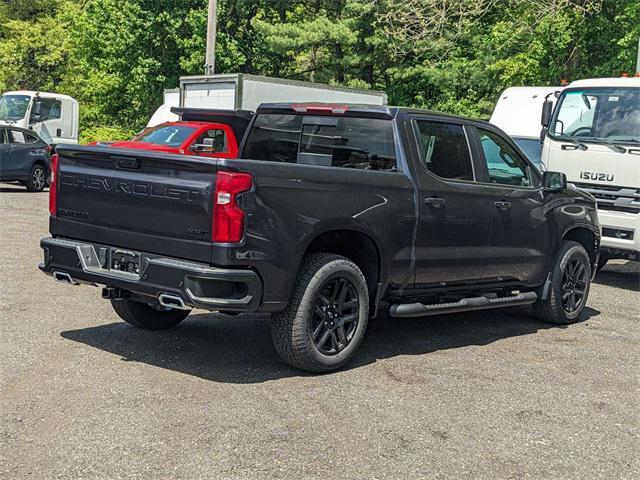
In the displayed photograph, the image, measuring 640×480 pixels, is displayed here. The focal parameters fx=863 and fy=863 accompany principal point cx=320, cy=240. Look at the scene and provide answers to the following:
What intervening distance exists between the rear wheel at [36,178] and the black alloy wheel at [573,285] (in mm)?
15598

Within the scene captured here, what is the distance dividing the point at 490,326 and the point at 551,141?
4.59 m

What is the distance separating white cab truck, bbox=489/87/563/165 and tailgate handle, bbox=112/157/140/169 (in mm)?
10017

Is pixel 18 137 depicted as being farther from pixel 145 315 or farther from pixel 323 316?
pixel 323 316

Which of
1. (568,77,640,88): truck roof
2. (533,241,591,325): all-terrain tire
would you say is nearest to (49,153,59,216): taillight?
(533,241,591,325): all-terrain tire

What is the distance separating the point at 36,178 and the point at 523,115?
39.3 ft

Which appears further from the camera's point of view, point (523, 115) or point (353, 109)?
point (523, 115)

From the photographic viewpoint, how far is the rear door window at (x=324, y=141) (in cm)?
666

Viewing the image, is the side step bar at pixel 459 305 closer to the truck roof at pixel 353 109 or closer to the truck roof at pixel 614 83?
the truck roof at pixel 353 109

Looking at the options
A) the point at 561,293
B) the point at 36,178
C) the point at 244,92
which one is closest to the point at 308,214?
the point at 561,293

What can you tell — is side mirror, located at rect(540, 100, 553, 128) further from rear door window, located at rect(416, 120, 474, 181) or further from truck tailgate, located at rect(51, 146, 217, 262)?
truck tailgate, located at rect(51, 146, 217, 262)

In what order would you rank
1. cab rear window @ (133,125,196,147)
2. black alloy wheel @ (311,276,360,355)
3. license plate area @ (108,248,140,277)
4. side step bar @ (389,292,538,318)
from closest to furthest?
license plate area @ (108,248,140,277), black alloy wheel @ (311,276,360,355), side step bar @ (389,292,538,318), cab rear window @ (133,125,196,147)

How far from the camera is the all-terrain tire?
26.8ft

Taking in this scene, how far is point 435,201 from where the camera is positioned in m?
6.66

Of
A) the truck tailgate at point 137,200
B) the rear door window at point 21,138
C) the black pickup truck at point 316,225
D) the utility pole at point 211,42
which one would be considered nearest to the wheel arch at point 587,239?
the black pickup truck at point 316,225
